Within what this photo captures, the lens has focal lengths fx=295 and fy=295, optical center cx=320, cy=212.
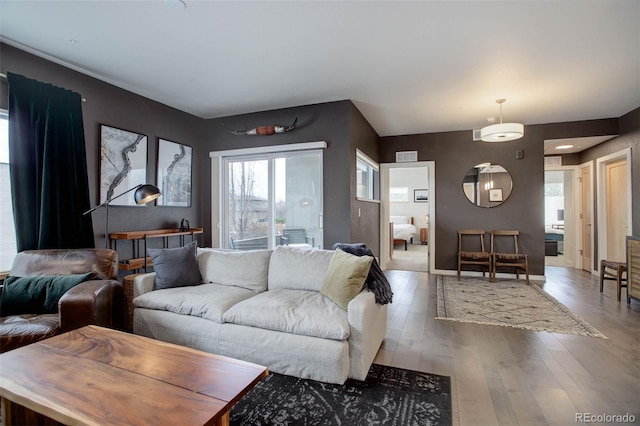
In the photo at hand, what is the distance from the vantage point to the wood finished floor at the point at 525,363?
172 centimetres

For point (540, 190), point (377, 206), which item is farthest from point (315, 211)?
point (540, 190)

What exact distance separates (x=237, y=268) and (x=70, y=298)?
1.24 meters

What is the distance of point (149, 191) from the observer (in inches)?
113

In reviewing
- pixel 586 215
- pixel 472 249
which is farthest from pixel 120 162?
pixel 586 215

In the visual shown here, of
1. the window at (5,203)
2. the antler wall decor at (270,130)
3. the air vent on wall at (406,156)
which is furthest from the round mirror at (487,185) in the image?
the window at (5,203)

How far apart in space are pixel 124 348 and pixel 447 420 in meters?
1.79

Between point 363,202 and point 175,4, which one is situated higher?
point 175,4

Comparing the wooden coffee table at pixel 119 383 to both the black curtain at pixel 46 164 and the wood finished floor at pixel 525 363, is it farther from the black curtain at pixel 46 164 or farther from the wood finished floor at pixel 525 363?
the black curtain at pixel 46 164

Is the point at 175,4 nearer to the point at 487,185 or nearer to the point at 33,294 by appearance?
the point at 33,294

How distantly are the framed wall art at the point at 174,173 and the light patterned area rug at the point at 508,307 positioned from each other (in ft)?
12.4

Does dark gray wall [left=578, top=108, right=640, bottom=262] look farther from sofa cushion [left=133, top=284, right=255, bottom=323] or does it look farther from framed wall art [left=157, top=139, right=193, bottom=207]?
framed wall art [left=157, top=139, right=193, bottom=207]

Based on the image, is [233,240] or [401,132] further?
[401,132]

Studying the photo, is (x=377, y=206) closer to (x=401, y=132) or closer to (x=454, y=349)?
(x=401, y=132)

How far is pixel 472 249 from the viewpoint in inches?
211
